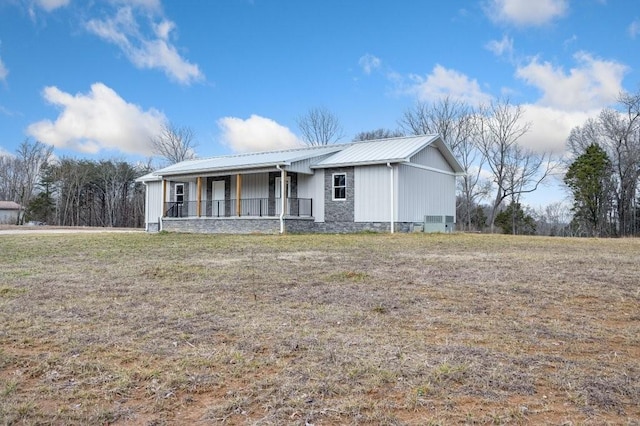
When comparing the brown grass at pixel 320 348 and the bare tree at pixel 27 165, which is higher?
the bare tree at pixel 27 165

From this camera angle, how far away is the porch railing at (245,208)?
64.6ft

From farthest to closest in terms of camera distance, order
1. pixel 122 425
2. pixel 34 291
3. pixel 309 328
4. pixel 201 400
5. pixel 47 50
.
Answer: pixel 47 50 → pixel 34 291 → pixel 309 328 → pixel 201 400 → pixel 122 425

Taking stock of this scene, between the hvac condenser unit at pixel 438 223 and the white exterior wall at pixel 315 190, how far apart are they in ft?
14.2

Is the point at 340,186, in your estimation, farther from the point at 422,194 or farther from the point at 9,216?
the point at 9,216

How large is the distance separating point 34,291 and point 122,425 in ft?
13.5

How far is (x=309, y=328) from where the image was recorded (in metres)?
3.96

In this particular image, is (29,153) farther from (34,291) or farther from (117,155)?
(34,291)

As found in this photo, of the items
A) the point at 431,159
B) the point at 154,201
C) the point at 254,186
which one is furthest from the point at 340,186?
the point at 154,201

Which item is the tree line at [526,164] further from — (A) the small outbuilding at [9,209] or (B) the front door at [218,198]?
(A) the small outbuilding at [9,209]

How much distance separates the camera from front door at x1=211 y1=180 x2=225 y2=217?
22.4 metres

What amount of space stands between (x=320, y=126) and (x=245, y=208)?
60.6ft

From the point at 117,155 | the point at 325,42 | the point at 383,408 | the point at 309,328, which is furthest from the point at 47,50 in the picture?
the point at 117,155

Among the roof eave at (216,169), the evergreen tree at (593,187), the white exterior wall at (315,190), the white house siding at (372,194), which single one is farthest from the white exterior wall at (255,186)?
the evergreen tree at (593,187)

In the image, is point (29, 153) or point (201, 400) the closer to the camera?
point (201, 400)
